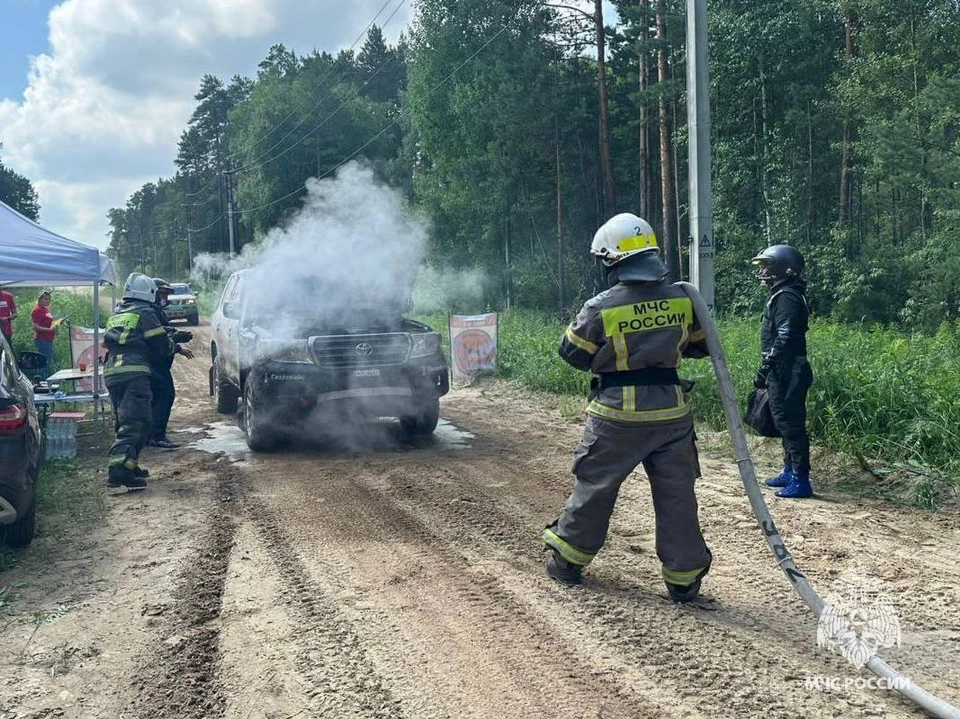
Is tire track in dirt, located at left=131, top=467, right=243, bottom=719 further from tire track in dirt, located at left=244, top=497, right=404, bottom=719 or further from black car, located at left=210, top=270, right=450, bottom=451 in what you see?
black car, located at left=210, top=270, right=450, bottom=451

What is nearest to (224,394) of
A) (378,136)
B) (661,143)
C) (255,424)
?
(255,424)

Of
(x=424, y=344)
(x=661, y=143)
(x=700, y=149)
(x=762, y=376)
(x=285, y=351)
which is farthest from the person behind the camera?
(x=661, y=143)

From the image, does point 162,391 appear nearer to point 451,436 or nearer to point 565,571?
point 451,436

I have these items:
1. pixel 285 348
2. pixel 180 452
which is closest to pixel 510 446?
pixel 285 348

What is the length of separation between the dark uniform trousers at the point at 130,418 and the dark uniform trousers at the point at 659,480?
15.7 ft

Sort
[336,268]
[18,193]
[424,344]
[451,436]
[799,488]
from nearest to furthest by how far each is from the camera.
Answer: [799,488], [424,344], [336,268], [451,436], [18,193]

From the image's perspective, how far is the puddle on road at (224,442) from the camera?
9039mm

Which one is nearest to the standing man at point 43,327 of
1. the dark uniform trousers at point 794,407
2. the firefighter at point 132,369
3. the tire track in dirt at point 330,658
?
the firefighter at point 132,369

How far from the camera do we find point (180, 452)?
9.20 m

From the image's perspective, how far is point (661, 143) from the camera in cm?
2362

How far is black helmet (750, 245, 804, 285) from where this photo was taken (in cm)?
676

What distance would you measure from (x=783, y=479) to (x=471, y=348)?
8470mm

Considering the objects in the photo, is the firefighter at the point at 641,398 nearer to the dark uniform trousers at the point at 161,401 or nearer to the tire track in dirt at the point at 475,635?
the tire track in dirt at the point at 475,635

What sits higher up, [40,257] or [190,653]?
[40,257]
